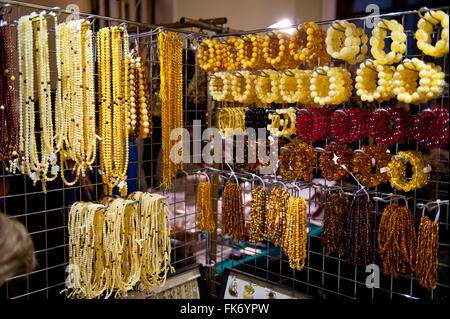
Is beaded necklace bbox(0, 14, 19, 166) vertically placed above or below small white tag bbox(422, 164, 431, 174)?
above

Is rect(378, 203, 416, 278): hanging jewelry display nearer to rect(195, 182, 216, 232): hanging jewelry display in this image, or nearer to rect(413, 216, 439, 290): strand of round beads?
rect(413, 216, 439, 290): strand of round beads

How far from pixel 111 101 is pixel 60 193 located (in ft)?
2.07

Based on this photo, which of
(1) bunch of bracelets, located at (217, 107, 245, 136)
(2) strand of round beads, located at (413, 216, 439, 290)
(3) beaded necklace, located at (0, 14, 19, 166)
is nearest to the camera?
(3) beaded necklace, located at (0, 14, 19, 166)

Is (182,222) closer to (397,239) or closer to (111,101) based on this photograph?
(111,101)

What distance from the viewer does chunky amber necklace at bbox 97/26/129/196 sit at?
77.3 inches

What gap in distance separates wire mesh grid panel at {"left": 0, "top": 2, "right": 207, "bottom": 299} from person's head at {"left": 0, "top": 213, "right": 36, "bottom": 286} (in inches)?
23.9

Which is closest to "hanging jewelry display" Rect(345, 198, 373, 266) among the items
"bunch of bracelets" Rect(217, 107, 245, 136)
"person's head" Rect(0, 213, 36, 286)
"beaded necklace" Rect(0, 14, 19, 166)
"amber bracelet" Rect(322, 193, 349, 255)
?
"amber bracelet" Rect(322, 193, 349, 255)

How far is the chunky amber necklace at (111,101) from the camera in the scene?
196cm

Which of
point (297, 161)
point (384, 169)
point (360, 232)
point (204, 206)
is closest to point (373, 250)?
point (360, 232)

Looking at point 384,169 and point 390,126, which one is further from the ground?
point 390,126

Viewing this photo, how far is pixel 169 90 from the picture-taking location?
2229 mm

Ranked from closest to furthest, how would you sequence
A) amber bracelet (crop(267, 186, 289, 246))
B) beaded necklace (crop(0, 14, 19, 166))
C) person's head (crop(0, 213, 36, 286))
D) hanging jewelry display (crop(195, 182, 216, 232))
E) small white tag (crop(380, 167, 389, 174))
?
person's head (crop(0, 213, 36, 286)) < beaded necklace (crop(0, 14, 19, 166)) < small white tag (crop(380, 167, 389, 174)) < amber bracelet (crop(267, 186, 289, 246)) < hanging jewelry display (crop(195, 182, 216, 232))

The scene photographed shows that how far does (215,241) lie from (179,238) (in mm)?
248

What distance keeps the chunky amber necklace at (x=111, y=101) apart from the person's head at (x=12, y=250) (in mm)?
690
